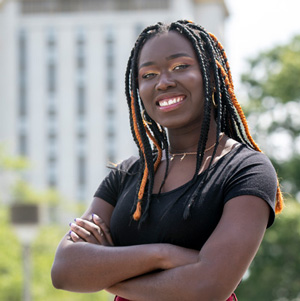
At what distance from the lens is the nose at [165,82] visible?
2.97 m

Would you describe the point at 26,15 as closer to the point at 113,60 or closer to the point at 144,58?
the point at 113,60

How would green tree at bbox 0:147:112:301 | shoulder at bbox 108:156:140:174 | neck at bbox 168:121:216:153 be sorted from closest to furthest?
neck at bbox 168:121:216:153, shoulder at bbox 108:156:140:174, green tree at bbox 0:147:112:301

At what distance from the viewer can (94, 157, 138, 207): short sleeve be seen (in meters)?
3.29

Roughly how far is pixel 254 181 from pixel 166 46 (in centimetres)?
63

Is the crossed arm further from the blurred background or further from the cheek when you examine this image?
the blurred background

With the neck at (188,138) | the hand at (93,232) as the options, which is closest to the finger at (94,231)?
the hand at (93,232)

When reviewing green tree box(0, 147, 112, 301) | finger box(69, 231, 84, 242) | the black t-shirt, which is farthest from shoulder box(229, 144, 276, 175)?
green tree box(0, 147, 112, 301)

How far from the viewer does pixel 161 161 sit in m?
3.18

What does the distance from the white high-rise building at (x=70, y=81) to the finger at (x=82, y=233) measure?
62.6m

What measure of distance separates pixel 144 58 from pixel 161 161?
0.42 m

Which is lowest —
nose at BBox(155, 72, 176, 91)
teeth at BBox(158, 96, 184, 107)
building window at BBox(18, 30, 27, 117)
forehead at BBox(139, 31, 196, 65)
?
teeth at BBox(158, 96, 184, 107)

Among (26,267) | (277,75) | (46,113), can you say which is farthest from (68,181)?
(26,267)

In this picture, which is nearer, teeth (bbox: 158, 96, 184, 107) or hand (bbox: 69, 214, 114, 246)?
teeth (bbox: 158, 96, 184, 107)

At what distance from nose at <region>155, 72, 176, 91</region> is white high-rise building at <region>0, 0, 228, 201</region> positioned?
6280cm
